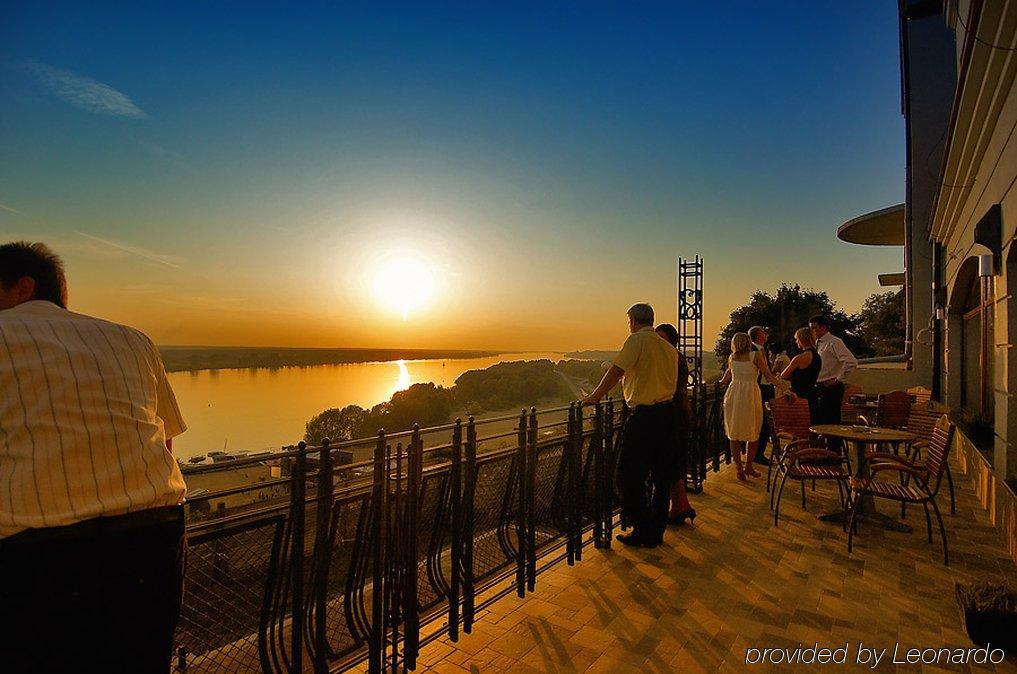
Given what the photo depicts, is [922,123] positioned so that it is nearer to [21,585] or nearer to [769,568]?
[769,568]

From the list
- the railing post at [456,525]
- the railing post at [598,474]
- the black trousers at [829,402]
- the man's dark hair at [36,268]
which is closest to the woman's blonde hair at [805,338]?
the black trousers at [829,402]

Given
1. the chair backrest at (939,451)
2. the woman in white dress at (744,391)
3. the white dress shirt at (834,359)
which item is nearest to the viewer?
the chair backrest at (939,451)

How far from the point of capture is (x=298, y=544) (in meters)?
2.07

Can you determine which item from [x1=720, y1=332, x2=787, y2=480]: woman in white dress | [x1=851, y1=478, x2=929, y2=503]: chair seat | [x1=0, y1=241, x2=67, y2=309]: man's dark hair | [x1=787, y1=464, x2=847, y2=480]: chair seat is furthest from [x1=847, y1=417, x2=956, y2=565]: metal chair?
[x1=0, y1=241, x2=67, y2=309]: man's dark hair

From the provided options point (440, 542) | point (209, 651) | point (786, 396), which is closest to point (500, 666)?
point (440, 542)

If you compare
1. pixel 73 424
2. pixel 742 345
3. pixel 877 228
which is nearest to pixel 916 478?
pixel 742 345

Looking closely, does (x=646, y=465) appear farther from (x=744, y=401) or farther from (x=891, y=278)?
(x=891, y=278)

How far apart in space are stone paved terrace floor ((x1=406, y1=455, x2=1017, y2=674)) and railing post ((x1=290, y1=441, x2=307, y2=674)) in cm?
73

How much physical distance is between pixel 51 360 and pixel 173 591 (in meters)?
0.73

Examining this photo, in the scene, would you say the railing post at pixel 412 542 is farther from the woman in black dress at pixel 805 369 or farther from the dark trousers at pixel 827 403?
the dark trousers at pixel 827 403

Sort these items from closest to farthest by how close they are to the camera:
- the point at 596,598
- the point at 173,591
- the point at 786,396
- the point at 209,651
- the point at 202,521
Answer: the point at 173,591
the point at 202,521
the point at 209,651
the point at 596,598
the point at 786,396

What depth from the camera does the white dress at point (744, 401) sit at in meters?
6.09

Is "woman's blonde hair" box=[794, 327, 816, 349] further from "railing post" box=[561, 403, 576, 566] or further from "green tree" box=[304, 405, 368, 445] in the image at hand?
"green tree" box=[304, 405, 368, 445]

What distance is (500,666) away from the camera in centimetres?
258
